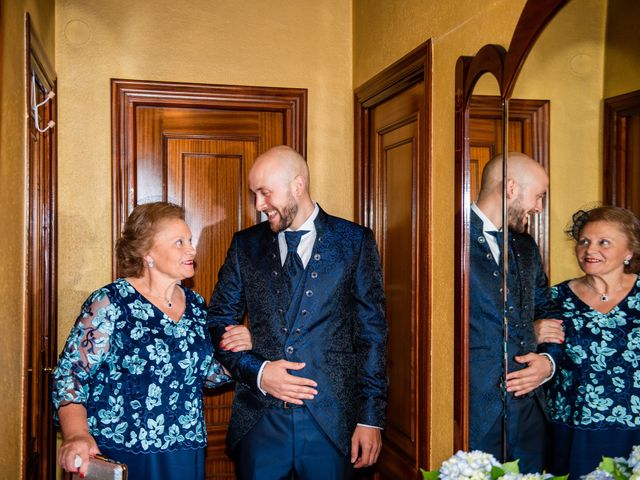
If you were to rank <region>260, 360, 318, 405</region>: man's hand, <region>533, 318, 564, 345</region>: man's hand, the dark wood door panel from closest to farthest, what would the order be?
<region>533, 318, 564, 345</region>: man's hand → <region>260, 360, 318, 405</region>: man's hand → the dark wood door panel

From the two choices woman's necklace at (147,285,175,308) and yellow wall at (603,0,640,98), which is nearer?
yellow wall at (603,0,640,98)

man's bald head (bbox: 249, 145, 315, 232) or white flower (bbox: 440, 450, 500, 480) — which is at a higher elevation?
man's bald head (bbox: 249, 145, 315, 232)

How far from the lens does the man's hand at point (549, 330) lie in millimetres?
1691

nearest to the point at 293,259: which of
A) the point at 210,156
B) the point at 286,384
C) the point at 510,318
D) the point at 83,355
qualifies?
the point at 286,384

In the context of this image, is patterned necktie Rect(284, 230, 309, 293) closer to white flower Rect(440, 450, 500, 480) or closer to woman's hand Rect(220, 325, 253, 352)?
woman's hand Rect(220, 325, 253, 352)

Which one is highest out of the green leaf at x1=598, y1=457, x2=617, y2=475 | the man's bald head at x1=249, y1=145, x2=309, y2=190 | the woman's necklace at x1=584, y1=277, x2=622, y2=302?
the man's bald head at x1=249, y1=145, x2=309, y2=190

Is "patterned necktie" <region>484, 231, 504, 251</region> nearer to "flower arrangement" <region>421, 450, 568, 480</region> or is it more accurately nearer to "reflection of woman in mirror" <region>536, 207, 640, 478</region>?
"reflection of woman in mirror" <region>536, 207, 640, 478</region>

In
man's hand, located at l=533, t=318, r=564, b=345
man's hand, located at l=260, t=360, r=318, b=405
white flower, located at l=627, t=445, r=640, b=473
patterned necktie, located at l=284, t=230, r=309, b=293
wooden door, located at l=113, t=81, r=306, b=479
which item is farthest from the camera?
wooden door, located at l=113, t=81, r=306, b=479

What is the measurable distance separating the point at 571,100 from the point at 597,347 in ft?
1.73

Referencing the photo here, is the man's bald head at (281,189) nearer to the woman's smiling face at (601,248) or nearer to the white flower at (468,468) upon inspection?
the woman's smiling face at (601,248)

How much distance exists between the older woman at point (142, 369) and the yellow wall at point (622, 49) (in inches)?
57.3

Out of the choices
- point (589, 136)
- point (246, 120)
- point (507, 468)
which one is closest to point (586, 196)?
point (589, 136)

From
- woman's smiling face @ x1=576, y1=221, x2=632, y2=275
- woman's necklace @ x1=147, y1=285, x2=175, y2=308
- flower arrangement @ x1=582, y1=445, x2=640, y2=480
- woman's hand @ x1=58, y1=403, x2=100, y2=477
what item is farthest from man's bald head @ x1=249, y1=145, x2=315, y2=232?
flower arrangement @ x1=582, y1=445, x2=640, y2=480

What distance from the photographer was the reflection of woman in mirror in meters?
1.44
